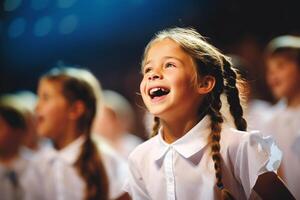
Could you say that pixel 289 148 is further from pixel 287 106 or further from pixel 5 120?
pixel 5 120

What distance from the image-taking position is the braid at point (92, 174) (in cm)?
207

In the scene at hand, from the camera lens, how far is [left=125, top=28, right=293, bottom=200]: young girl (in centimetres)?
136

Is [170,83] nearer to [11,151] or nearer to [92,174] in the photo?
[92,174]

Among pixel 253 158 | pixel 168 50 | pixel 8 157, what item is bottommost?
pixel 8 157

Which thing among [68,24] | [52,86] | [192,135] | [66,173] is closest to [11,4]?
[68,24]

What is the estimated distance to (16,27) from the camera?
3350 mm

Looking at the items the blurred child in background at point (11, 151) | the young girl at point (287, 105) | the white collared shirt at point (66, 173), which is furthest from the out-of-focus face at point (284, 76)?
the blurred child in background at point (11, 151)

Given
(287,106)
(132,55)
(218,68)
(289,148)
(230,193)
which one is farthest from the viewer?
(132,55)

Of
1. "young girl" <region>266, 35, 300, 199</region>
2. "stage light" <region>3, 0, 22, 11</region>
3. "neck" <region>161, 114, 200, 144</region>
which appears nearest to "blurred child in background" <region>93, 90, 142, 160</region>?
"stage light" <region>3, 0, 22, 11</region>

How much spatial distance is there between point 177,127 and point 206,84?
17 cm

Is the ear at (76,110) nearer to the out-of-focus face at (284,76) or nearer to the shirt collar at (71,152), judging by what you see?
the shirt collar at (71,152)

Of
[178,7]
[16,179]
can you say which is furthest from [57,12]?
[16,179]

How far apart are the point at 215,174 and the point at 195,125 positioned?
189 millimetres

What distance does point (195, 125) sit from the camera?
150 centimetres
